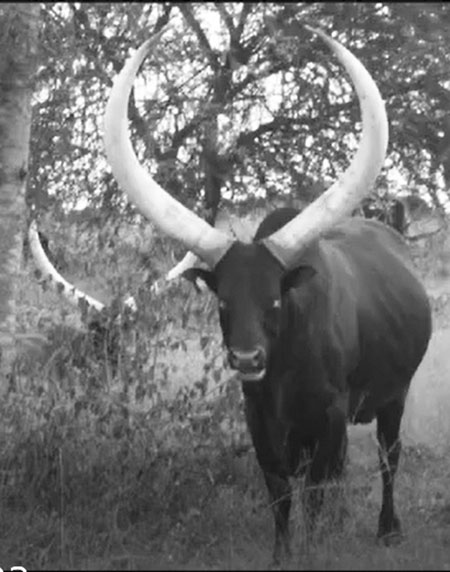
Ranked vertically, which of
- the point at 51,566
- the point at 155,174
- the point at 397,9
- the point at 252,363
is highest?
the point at 397,9

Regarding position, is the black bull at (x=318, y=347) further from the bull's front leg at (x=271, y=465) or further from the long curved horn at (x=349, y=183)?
the long curved horn at (x=349, y=183)

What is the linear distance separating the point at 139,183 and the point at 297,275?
936 millimetres

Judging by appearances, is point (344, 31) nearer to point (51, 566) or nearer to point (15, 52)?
point (15, 52)

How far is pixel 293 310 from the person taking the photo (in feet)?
24.7

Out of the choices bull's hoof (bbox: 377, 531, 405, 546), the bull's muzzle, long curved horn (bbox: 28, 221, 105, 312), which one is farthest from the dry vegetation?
the bull's muzzle

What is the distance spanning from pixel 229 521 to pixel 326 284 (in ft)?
4.62

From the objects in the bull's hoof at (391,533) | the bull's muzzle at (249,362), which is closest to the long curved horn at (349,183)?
the bull's muzzle at (249,362)

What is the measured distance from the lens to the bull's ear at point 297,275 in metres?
7.19

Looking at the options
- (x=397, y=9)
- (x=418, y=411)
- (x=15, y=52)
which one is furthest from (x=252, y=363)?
(x=418, y=411)

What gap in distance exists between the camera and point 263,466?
7.80 meters

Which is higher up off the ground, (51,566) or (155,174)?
(155,174)

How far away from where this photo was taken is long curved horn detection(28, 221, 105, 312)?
8.71m

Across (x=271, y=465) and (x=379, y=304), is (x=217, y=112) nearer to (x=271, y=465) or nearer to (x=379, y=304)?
(x=379, y=304)

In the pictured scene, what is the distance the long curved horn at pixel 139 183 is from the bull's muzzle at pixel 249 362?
62cm
